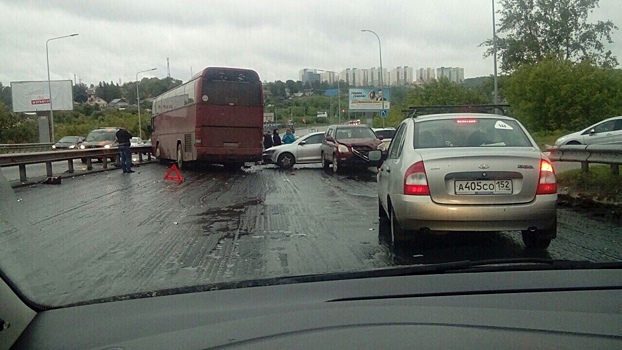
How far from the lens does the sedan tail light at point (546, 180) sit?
237 inches

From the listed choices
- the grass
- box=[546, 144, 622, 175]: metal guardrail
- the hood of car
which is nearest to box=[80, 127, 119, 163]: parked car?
the hood of car

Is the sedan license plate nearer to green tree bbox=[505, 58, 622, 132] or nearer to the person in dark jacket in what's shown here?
the person in dark jacket

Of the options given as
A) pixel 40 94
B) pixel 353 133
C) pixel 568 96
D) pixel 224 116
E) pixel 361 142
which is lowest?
pixel 361 142

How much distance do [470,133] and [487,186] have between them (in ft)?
3.29

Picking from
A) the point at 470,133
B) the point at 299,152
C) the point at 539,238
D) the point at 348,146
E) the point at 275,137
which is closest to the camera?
the point at 539,238

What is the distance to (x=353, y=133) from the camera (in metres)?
22.2

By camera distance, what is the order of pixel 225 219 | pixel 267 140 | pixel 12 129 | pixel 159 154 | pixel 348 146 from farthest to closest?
pixel 12 129
pixel 159 154
pixel 267 140
pixel 348 146
pixel 225 219

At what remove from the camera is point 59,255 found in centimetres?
678

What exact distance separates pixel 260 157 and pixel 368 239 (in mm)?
15883

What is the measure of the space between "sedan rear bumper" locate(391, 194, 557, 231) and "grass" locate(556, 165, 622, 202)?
17.9 ft

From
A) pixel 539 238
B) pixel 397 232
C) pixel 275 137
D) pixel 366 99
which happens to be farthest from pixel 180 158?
pixel 366 99

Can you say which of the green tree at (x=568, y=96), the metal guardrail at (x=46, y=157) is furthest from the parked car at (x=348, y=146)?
the green tree at (x=568, y=96)

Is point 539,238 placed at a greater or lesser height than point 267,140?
lesser

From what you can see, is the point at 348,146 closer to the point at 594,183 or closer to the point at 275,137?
the point at 594,183
